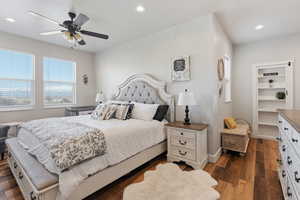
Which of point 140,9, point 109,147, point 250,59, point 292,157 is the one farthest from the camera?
point 250,59

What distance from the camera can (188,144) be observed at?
7.82 ft

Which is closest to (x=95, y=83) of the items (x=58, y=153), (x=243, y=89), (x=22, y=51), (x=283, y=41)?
(x=22, y=51)

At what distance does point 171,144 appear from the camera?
2.59 m

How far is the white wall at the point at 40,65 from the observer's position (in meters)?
3.46

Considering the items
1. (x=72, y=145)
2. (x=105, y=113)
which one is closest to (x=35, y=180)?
(x=72, y=145)

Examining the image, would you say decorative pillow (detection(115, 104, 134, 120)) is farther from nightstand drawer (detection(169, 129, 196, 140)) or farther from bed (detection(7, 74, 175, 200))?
nightstand drawer (detection(169, 129, 196, 140))

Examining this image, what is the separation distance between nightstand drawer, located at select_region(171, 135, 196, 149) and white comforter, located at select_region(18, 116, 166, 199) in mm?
272

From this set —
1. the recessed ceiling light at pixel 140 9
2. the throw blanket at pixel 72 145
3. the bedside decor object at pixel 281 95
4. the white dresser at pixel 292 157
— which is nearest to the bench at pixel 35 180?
the throw blanket at pixel 72 145

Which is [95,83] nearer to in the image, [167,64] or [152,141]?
[167,64]

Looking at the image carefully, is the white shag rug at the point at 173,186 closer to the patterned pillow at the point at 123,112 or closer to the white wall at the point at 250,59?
the patterned pillow at the point at 123,112

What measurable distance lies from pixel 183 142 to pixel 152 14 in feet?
7.79

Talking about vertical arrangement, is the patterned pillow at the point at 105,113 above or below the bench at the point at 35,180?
above

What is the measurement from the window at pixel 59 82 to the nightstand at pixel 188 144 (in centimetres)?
360

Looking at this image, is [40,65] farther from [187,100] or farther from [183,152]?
[183,152]
